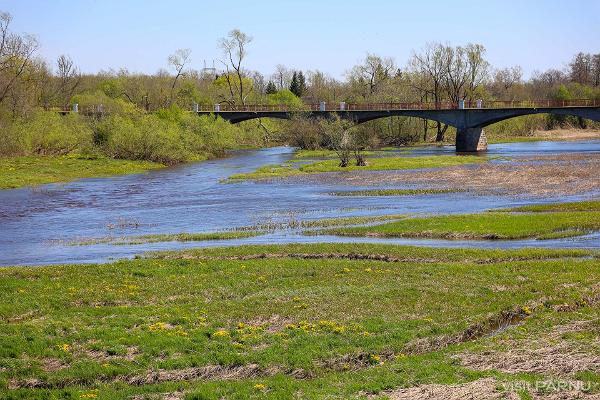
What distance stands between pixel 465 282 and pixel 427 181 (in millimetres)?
40152

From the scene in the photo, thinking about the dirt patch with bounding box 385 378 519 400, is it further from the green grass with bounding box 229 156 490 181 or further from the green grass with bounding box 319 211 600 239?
the green grass with bounding box 229 156 490 181

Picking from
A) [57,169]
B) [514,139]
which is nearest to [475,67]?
[514,139]

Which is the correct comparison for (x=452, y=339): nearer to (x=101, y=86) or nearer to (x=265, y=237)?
(x=265, y=237)

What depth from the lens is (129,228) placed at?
41438mm

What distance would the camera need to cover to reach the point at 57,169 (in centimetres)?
7806

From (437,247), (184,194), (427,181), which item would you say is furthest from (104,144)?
(437,247)

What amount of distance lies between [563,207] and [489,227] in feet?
29.2

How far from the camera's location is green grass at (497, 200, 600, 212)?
41.2 m

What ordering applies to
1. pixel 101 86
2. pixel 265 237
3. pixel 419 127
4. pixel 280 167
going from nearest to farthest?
pixel 265 237 < pixel 280 167 < pixel 419 127 < pixel 101 86

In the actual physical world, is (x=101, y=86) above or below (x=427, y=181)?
above

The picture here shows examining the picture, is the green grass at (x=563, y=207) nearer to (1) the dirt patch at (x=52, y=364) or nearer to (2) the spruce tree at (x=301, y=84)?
(1) the dirt patch at (x=52, y=364)

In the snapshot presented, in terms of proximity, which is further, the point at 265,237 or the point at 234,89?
the point at 234,89

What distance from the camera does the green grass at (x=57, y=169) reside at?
227 feet

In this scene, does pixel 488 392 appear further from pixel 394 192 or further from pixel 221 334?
pixel 394 192
